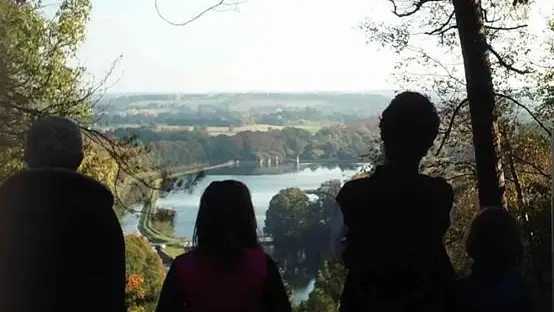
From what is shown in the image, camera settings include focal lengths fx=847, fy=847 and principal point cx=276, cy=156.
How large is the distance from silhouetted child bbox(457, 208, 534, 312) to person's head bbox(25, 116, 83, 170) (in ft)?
3.18

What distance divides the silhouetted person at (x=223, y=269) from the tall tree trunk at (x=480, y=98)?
7.82ft

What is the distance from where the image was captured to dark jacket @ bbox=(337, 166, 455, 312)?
6.36 ft

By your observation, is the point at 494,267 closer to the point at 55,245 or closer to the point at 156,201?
the point at 55,245

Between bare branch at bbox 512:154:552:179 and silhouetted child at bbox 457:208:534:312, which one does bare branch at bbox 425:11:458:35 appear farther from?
silhouetted child at bbox 457:208:534:312

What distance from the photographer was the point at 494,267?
6.68ft

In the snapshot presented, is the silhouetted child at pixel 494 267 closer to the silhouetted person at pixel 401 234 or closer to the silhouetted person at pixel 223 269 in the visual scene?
the silhouetted person at pixel 401 234

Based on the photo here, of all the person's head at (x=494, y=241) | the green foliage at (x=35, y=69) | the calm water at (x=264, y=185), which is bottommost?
the calm water at (x=264, y=185)

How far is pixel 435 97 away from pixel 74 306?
18.5 feet

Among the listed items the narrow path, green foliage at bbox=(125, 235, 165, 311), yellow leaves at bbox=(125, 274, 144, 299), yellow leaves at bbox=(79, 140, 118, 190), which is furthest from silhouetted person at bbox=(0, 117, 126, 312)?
yellow leaves at bbox=(125, 274, 144, 299)

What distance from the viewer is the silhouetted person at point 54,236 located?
192 cm

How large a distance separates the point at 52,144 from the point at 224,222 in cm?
43

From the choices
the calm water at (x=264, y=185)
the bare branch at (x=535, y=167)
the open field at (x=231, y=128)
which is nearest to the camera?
the calm water at (x=264, y=185)

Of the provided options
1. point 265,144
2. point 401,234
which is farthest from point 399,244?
point 265,144

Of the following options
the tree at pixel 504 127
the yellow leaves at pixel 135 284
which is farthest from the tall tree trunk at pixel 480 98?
the yellow leaves at pixel 135 284
